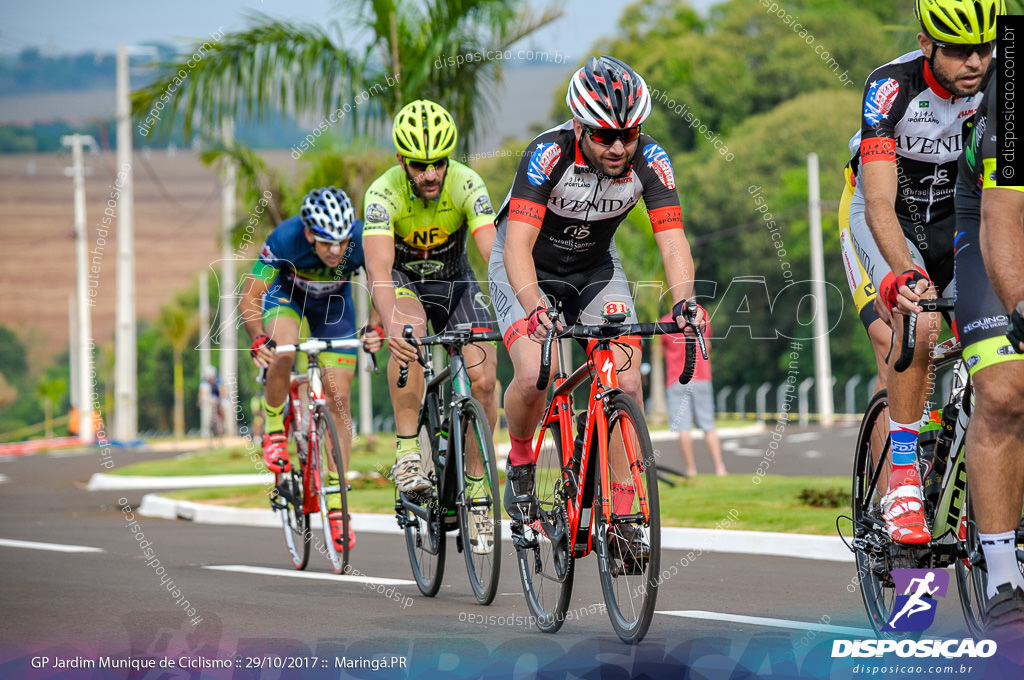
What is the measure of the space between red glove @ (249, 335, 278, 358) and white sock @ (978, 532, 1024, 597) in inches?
203

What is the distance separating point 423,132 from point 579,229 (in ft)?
5.09

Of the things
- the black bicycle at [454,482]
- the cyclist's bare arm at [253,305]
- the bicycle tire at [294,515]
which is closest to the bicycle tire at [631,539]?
the black bicycle at [454,482]

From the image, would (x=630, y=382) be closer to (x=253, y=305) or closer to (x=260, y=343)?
(x=260, y=343)

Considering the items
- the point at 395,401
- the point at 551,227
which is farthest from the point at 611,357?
the point at 395,401

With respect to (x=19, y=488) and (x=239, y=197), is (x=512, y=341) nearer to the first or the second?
(x=239, y=197)

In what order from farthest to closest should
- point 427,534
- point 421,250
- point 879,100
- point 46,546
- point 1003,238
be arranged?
point 46,546 → point 421,250 → point 427,534 → point 879,100 → point 1003,238

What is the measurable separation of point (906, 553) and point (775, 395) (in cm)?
4750

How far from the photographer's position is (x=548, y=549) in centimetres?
595

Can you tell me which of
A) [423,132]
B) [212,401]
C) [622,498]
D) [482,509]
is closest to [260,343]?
[423,132]

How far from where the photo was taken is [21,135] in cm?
13325

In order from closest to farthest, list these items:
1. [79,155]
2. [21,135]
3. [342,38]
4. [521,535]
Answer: [521,535] → [342,38] → [79,155] → [21,135]

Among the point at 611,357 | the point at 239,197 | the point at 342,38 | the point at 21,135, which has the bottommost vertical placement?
the point at 611,357

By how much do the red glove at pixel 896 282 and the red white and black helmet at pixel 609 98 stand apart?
1359 millimetres

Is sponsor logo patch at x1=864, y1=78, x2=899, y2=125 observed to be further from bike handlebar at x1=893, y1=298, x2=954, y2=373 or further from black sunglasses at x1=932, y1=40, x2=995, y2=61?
bike handlebar at x1=893, y1=298, x2=954, y2=373
